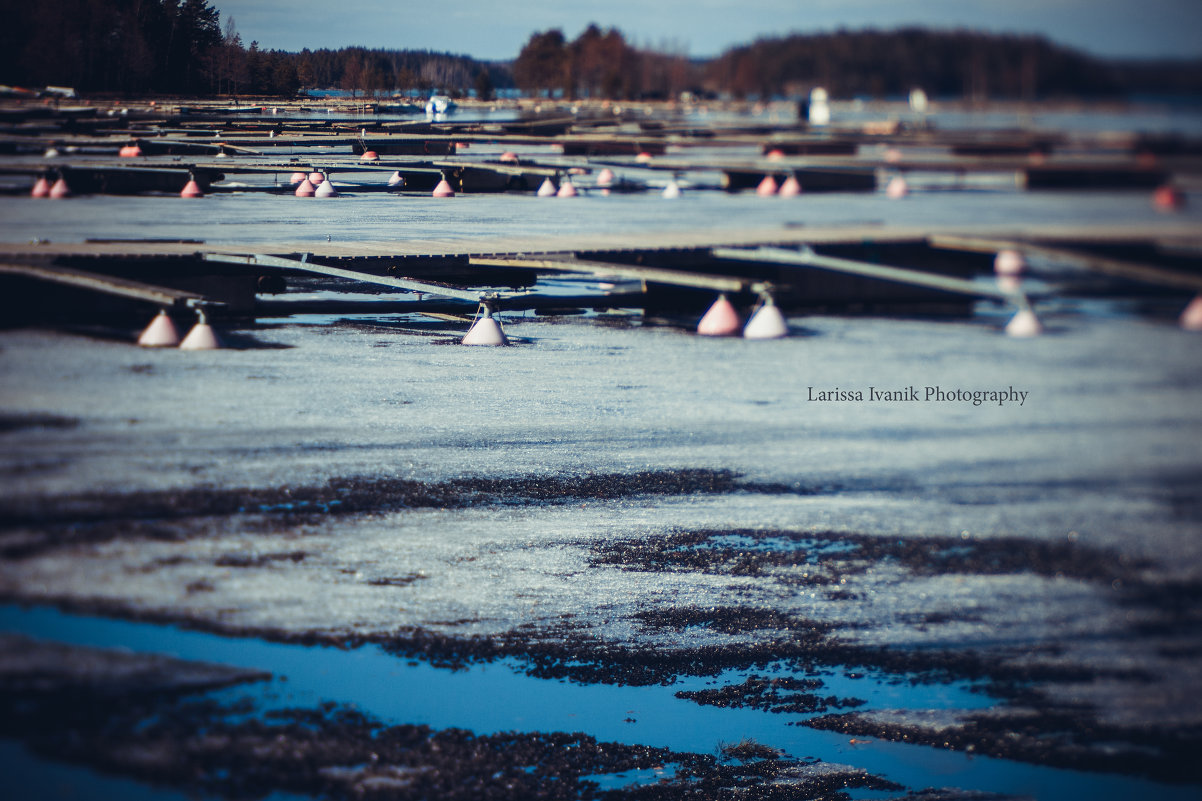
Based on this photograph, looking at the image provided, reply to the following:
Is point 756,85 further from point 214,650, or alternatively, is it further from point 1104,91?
point 214,650

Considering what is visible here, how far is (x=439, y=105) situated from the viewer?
4.21 metres

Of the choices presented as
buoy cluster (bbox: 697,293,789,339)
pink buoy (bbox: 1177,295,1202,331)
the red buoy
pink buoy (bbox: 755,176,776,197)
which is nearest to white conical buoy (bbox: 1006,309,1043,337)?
pink buoy (bbox: 1177,295,1202,331)

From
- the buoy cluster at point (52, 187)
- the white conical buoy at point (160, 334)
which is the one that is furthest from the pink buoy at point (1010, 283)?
the buoy cluster at point (52, 187)

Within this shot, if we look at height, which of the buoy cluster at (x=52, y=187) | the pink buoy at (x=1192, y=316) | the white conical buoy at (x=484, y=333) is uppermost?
the buoy cluster at (x=52, y=187)

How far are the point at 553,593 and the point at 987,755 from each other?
1.93m

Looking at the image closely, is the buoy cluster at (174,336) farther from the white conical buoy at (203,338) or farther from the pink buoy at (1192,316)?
the pink buoy at (1192,316)

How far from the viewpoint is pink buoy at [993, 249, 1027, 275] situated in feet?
12.2

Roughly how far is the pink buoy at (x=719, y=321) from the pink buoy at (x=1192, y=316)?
3.13 metres

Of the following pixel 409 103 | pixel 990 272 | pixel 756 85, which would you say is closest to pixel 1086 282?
pixel 990 272

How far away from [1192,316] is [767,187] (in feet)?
30.1

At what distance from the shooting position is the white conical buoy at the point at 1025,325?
385 cm

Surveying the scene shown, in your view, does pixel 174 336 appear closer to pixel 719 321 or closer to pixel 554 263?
pixel 554 263

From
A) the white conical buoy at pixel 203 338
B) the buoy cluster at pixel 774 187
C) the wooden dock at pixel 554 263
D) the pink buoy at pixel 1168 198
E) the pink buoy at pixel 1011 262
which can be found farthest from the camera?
the buoy cluster at pixel 774 187

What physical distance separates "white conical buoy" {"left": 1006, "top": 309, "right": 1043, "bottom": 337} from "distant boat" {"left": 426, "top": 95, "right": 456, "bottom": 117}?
2724mm
